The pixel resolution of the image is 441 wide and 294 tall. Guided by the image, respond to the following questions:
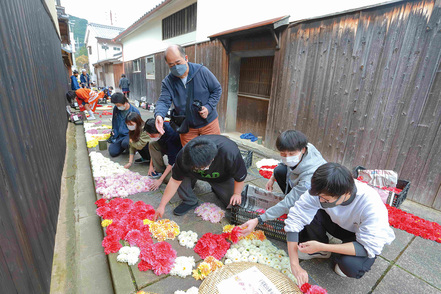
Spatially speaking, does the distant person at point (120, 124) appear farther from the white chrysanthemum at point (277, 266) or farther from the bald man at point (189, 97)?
the white chrysanthemum at point (277, 266)

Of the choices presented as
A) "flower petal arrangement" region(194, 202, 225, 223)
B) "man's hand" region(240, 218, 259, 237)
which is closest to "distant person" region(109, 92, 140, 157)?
"flower petal arrangement" region(194, 202, 225, 223)

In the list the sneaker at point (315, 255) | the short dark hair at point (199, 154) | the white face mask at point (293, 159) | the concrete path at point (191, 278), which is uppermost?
the short dark hair at point (199, 154)

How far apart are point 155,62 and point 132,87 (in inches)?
225

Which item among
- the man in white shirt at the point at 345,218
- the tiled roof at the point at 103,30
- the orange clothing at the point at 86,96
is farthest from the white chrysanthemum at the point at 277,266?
the tiled roof at the point at 103,30

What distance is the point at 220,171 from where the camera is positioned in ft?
8.54

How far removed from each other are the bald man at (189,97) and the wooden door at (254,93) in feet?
10.9

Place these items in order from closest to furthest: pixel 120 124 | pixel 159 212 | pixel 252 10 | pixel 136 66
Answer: pixel 159 212 < pixel 120 124 < pixel 252 10 < pixel 136 66

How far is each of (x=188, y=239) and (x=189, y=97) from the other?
197 cm

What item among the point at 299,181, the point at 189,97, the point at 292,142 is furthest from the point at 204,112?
the point at 299,181

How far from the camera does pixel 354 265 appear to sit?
182 cm

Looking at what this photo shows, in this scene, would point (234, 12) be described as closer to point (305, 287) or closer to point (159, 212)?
point (159, 212)

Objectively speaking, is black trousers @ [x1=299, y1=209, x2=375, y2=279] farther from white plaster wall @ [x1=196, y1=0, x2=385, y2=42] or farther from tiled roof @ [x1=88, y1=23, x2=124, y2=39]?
tiled roof @ [x1=88, y1=23, x2=124, y2=39]

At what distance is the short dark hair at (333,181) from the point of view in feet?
5.04

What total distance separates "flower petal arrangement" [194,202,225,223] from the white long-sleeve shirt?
3.76 feet
